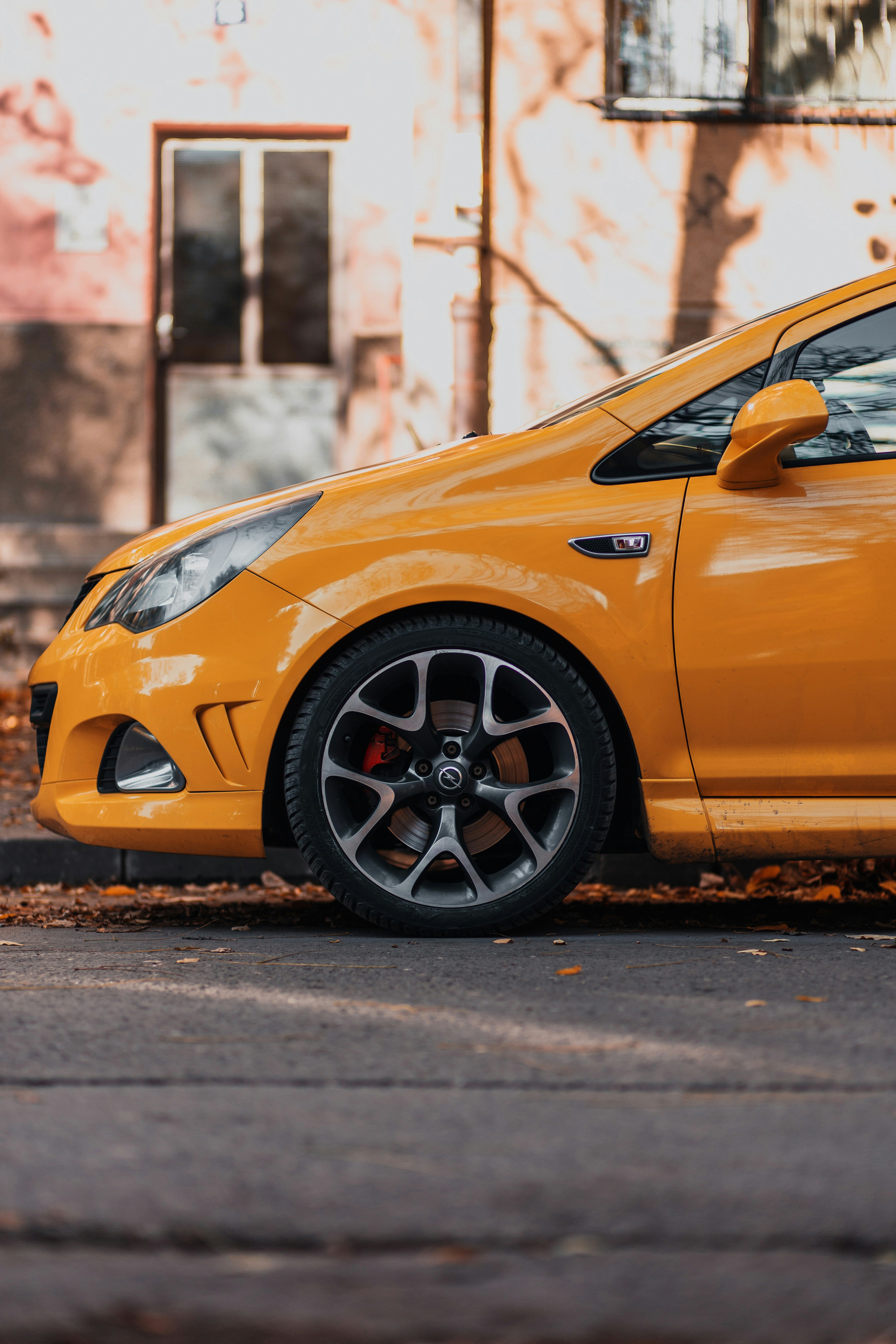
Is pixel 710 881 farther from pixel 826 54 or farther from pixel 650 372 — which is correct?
pixel 826 54

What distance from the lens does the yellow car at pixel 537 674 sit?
3645 mm

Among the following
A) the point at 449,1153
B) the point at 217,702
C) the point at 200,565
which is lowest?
the point at 449,1153

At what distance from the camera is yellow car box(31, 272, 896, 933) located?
143 inches

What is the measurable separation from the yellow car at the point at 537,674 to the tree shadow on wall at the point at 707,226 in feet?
19.3

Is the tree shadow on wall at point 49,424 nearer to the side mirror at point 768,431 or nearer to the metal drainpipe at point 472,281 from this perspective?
the metal drainpipe at point 472,281

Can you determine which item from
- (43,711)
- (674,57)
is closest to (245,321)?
(674,57)

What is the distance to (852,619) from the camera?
363 cm

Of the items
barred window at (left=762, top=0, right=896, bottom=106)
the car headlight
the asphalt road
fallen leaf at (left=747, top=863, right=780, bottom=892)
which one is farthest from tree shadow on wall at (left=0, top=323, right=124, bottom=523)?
the asphalt road

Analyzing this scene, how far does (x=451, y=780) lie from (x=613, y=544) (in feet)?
2.23

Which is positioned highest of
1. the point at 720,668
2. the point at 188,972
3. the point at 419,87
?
the point at 419,87

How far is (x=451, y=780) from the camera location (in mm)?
3656

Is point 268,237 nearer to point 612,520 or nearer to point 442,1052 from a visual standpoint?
point 612,520

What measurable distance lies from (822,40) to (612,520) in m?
7.20

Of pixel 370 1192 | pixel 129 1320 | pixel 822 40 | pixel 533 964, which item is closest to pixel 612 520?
pixel 533 964
